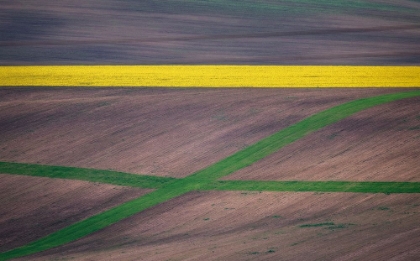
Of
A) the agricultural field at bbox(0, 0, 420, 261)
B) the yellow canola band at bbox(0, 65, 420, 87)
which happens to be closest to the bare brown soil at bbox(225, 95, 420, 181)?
the agricultural field at bbox(0, 0, 420, 261)

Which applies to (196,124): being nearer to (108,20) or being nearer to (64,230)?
(64,230)

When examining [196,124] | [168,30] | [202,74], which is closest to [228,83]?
[202,74]

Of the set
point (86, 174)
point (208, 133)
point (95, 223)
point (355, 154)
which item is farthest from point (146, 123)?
point (355, 154)

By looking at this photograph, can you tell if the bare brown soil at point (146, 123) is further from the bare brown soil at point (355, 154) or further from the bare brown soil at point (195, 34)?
the bare brown soil at point (195, 34)

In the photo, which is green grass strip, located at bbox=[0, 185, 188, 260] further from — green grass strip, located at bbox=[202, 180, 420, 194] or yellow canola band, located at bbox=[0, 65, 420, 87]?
yellow canola band, located at bbox=[0, 65, 420, 87]

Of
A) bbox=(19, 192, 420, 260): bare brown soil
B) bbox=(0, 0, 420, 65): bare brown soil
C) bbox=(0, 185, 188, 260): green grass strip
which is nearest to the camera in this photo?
bbox=(19, 192, 420, 260): bare brown soil
